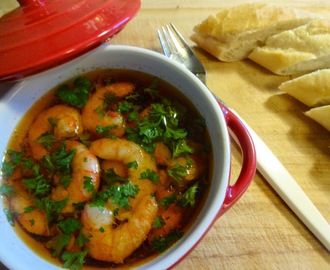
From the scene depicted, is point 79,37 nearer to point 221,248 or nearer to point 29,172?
point 29,172

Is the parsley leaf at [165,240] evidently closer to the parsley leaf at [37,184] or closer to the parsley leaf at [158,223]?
the parsley leaf at [158,223]

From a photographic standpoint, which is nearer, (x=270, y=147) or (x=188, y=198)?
(x=188, y=198)

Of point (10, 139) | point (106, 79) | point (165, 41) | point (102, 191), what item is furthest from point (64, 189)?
point (165, 41)

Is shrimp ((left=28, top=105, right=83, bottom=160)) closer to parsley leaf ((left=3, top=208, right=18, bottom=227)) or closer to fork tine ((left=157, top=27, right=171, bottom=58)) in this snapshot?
parsley leaf ((left=3, top=208, right=18, bottom=227))

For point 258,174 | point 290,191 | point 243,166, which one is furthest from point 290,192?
point 243,166

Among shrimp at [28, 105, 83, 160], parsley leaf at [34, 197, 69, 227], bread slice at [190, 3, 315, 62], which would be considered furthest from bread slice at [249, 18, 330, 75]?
parsley leaf at [34, 197, 69, 227]

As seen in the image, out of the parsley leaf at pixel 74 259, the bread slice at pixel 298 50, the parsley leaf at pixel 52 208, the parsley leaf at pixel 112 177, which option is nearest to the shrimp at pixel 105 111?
the parsley leaf at pixel 112 177

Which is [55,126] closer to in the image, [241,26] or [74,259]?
[74,259]
